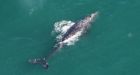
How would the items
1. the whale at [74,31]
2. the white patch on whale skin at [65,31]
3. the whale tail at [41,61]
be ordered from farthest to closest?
1. the white patch on whale skin at [65,31]
2. the whale at [74,31]
3. the whale tail at [41,61]

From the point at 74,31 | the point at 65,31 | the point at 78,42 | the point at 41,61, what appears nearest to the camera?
the point at 41,61

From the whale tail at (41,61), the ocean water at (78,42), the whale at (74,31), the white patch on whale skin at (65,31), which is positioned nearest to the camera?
the ocean water at (78,42)

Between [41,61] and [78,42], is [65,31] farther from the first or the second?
[41,61]

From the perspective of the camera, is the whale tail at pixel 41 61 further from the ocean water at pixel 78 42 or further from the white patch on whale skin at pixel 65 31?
the white patch on whale skin at pixel 65 31

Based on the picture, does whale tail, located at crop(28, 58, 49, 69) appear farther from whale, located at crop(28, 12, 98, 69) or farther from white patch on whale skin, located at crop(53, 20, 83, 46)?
white patch on whale skin, located at crop(53, 20, 83, 46)

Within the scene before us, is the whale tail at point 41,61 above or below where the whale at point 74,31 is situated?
below

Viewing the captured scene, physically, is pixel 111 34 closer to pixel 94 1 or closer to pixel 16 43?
pixel 94 1

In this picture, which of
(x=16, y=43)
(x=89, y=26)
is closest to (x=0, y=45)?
(x=16, y=43)

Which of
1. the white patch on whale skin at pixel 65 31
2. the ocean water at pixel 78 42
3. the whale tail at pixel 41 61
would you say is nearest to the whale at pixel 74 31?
the whale tail at pixel 41 61

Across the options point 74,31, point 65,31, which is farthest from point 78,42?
point 65,31
